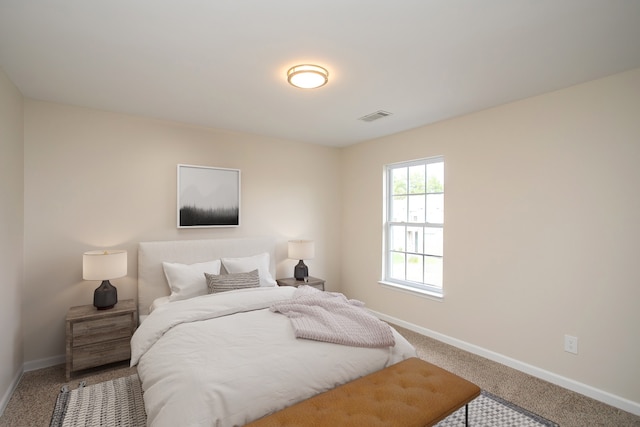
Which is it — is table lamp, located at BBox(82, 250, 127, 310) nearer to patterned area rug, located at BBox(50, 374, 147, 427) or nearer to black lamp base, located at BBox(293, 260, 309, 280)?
patterned area rug, located at BBox(50, 374, 147, 427)

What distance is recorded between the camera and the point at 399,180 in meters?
4.23

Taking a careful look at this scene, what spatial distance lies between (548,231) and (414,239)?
4.95ft

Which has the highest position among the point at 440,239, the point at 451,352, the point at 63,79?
the point at 63,79

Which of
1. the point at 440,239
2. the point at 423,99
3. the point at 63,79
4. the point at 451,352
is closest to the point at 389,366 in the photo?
the point at 451,352

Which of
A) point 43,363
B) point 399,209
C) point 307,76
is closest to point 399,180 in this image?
point 399,209

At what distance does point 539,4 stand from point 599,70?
3.84 ft

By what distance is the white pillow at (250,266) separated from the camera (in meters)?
3.52

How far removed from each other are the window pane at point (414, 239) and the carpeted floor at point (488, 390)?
4.11ft

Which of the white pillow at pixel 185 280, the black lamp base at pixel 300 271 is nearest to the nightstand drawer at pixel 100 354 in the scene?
the white pillow at pixel 185 280

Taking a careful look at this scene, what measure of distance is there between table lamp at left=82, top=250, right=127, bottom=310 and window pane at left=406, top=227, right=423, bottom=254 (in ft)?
10.3

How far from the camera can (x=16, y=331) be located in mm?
2646

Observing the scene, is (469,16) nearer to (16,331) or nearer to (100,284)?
(100,284)

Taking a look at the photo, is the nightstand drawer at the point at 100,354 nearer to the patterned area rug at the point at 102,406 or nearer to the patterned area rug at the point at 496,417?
the patterned area rug at the point at 102,406

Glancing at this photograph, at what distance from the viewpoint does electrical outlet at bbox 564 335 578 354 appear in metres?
2.58
